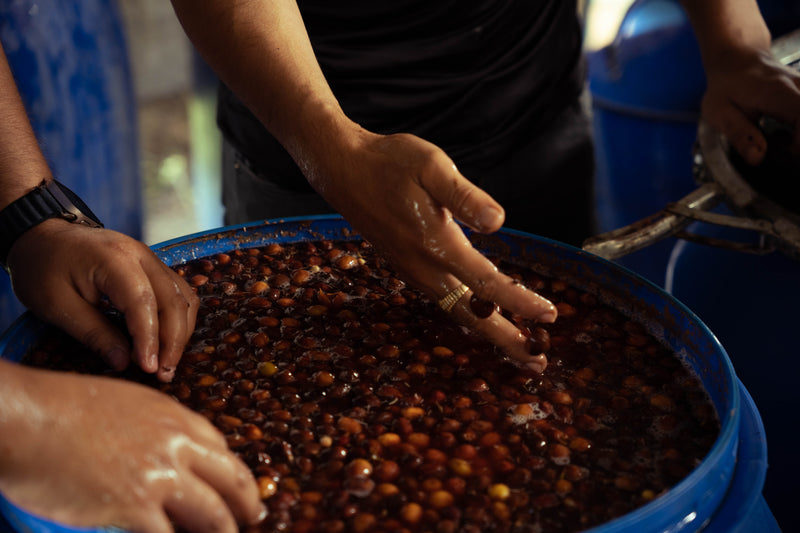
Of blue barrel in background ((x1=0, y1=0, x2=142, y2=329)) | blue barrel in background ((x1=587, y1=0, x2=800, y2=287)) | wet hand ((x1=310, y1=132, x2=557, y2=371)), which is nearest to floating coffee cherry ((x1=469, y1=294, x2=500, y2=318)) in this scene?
wet hand ((x1=310, y1=132, x2=557, y2=371))

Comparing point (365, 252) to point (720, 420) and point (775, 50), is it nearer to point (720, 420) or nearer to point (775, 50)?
point (720, 420)

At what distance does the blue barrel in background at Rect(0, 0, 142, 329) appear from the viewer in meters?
1.75

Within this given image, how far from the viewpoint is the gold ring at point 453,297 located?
3.37 feet

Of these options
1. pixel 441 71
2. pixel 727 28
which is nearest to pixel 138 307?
pixel 441 71

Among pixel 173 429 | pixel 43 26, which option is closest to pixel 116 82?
pixel 43 26

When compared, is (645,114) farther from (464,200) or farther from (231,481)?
(231,481)

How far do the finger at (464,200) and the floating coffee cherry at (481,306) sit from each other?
10 cm

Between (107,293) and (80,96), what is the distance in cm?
111

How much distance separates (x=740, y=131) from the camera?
54.3 inches

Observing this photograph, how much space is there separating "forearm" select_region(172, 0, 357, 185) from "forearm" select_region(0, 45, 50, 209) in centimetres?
31

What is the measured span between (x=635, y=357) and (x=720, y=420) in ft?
0.55

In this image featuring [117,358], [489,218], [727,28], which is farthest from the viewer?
[727,28]

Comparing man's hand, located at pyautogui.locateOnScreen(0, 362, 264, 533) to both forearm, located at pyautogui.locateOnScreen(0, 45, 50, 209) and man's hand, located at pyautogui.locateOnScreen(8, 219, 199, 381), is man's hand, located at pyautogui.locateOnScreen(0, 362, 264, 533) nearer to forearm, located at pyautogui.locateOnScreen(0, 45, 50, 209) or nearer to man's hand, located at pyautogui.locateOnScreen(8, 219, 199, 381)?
man's hand, located at pyautogui.locateOnScreen(8, 219, 199, 381)

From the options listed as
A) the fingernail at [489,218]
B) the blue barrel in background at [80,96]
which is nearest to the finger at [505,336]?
the fingernail at [489,218]
